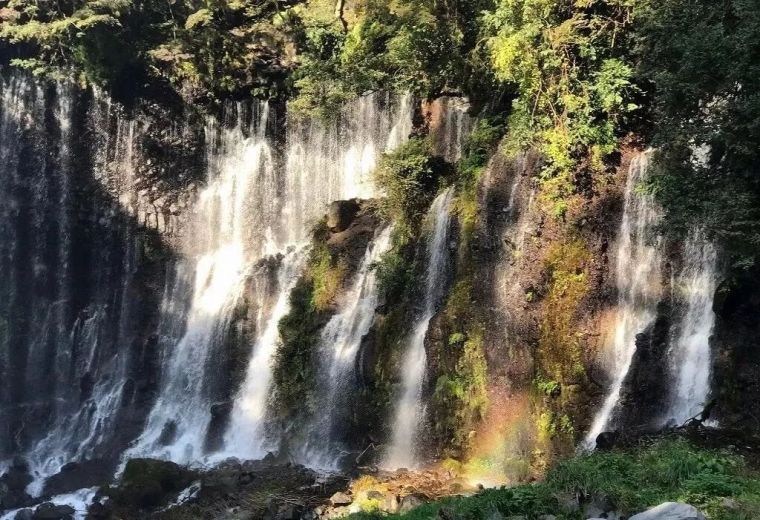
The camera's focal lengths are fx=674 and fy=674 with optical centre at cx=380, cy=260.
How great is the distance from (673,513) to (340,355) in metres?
12.5

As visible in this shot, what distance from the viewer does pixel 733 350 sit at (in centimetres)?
1115

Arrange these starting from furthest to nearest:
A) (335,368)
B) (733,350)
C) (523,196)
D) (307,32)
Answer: (307,32) < (335,368) < (523,196) < (733,350)

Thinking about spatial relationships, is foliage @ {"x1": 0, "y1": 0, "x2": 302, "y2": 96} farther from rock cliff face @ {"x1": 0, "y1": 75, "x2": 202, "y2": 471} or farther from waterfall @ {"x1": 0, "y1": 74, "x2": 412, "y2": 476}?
rock cliff face @ {"x1": 0, "y1": 75, "x2": 202, "y2": 471}

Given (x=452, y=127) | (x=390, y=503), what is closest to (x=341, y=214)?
(x=452, y=127)

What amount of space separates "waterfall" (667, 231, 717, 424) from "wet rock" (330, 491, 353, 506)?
631cm

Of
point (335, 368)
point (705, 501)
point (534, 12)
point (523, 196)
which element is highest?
point (534, 12)

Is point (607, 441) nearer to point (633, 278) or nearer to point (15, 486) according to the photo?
point (633, 278)

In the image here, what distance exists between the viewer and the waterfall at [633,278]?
41.9ft

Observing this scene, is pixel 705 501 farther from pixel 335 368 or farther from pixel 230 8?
pixel 230 8

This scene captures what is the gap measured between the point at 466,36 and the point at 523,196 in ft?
18.7

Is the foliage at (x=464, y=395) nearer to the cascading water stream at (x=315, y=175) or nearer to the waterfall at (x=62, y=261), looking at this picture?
the cascading water stream at (x=315, y=175)

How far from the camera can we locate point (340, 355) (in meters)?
18.2

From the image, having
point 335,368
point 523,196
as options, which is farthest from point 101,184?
point 523,196

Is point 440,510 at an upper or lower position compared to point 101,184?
lower
